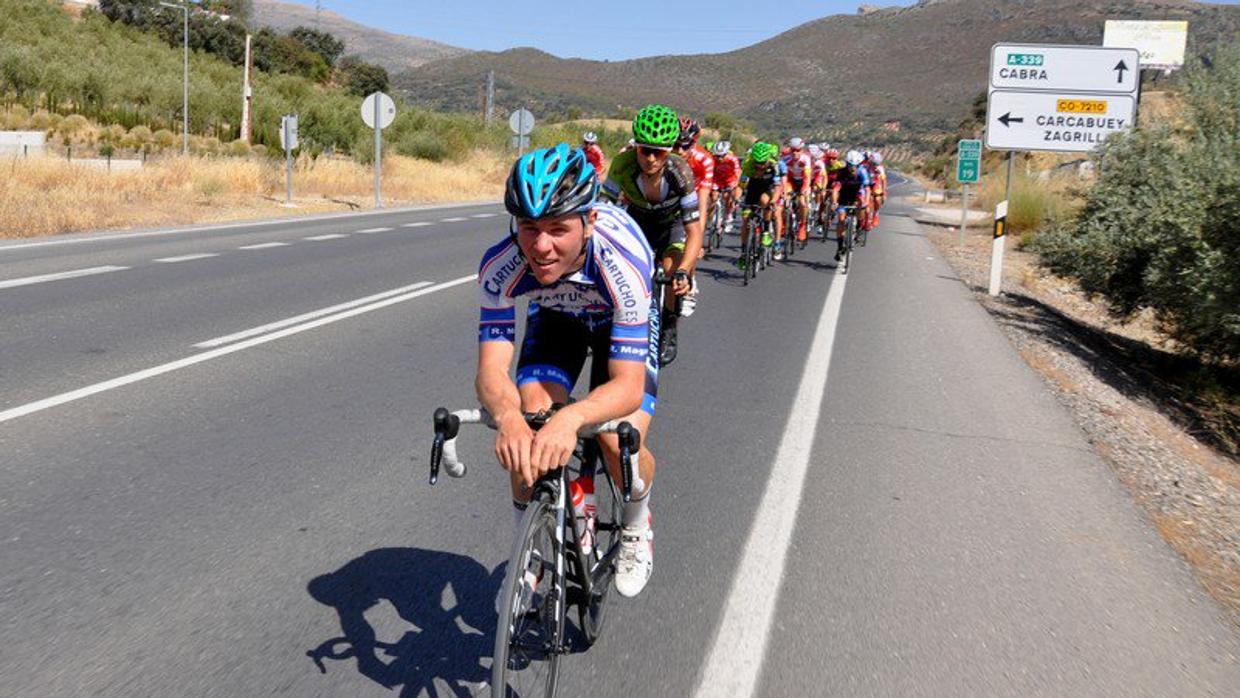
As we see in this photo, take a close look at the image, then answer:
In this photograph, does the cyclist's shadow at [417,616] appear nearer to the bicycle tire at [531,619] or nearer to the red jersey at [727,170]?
the bicycle tire at [531,619]

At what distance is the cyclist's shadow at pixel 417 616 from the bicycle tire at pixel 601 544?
1.14 ft

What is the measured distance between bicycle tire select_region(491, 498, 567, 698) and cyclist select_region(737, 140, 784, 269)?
12107 mm

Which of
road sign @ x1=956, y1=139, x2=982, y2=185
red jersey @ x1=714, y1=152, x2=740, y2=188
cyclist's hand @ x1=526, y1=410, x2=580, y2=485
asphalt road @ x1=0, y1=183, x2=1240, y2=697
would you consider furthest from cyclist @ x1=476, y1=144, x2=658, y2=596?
road sign @ x1=956, y1=139, x2=982, y2=185

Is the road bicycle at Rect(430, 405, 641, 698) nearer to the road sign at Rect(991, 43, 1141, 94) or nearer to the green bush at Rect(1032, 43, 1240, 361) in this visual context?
the green bush at Rect(1032, 43, 1240, 361)

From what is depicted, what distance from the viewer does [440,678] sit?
11.9ft

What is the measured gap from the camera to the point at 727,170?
52.9 ft

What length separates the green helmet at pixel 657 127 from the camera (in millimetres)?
7434

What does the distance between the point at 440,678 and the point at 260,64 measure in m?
79.2

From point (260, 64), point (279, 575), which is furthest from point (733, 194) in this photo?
point (260, 64)

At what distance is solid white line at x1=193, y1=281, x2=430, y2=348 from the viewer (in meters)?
9.14

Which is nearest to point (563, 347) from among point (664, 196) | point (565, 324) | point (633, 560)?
point (565, 324)

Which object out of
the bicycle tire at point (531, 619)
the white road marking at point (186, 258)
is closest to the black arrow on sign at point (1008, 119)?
the white road marking at point (186, 258)

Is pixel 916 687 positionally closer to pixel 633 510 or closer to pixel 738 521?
pixel 633 510

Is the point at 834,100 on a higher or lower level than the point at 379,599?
higher
